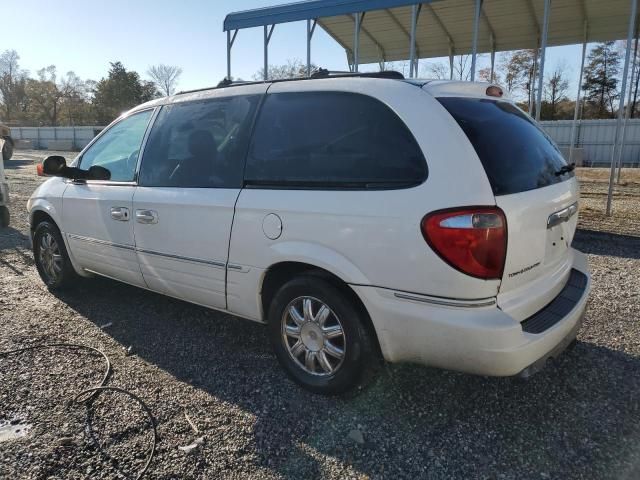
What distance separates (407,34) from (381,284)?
11.1 meters

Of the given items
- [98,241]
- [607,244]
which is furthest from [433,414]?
[607,244]

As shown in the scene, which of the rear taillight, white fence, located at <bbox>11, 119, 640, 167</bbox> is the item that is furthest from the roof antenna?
white fence, located at <bbox>11, 119, 640, 167</bbox>

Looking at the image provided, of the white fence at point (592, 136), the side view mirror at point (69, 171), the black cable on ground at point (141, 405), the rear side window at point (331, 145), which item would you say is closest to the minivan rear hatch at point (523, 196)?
the rear side window at point (331, 145)

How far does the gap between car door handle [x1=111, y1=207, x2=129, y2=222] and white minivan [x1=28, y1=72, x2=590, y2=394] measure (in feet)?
0.05

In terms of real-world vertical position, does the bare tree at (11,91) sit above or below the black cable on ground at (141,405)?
above

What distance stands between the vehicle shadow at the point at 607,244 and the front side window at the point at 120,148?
575cm

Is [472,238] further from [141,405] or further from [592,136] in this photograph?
[592,136]

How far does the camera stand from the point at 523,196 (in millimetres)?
2445

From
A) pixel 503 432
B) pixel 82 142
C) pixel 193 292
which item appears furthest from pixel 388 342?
pixel 82 142

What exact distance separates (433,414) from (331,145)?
170cm

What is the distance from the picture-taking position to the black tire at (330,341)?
2.69 m

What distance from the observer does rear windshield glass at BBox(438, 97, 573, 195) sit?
242 cm

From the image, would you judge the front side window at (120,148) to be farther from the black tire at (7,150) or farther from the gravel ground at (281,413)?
the black tire at (7,150)

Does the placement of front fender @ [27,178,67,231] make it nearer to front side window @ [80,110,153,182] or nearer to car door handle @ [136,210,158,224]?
front side window @ [80,110,153,182]
